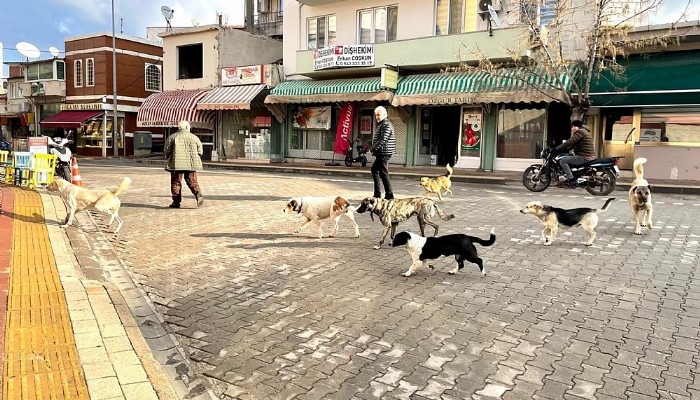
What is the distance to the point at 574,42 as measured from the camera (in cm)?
1784

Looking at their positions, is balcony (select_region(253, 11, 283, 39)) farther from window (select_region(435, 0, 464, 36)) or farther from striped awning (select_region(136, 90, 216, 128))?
window (select_region(435, 0, 464, 36))

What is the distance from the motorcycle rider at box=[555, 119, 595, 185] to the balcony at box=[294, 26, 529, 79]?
6.15 metres

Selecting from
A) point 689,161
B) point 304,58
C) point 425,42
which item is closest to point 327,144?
point 304,58

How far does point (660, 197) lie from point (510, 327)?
444 inches

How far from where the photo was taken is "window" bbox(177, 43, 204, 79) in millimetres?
29625

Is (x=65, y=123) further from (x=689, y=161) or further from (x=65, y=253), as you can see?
(x=689, y=161)

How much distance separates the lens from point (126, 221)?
29.7ft

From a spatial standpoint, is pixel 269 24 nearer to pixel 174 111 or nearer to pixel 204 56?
pixel 204 56

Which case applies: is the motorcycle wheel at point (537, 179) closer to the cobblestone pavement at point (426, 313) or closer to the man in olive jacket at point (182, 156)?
the cobblestone pavement at point (426, 313)

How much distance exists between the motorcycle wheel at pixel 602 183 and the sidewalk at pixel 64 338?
1167 cm

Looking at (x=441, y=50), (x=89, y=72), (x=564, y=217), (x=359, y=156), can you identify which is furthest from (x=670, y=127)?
(x=89, y=72)

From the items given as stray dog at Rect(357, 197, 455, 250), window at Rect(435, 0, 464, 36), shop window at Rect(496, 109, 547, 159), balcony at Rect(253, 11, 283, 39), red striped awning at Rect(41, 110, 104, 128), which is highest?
balcony at Rect(253, 11, 283, 39)

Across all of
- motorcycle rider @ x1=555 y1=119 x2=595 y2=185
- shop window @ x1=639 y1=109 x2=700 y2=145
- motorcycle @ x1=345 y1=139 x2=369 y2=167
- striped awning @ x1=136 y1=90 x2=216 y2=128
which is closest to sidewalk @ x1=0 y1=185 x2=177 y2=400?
motorcycle rider @ x1=555 y1=119 x2=595 y2=185

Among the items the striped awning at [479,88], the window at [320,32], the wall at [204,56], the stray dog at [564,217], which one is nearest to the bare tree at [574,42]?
the striped awning at [479,88]
